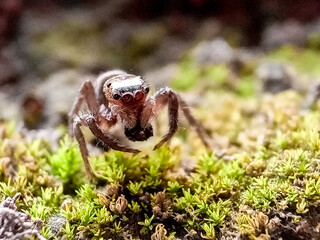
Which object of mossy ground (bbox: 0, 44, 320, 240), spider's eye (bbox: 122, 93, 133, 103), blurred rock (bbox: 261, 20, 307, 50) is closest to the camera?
mossy ground (bbox: 0, 44, 320, 240)

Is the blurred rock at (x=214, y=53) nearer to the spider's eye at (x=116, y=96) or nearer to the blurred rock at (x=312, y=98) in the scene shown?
the blurred rock at (x=312, y=98)

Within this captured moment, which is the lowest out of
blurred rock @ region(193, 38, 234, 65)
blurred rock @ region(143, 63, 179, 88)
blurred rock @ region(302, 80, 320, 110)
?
blurred rock @ region(302, 80, 320, 110)

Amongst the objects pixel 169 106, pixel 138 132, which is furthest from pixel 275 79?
pixel 138 132

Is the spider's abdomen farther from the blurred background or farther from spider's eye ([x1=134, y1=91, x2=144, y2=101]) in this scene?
the blurred background

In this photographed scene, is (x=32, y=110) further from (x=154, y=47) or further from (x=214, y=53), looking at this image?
(x=214, y=53)

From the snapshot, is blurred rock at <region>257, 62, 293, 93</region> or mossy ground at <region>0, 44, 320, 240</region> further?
blurred rock at <region>257, 62, 293, 93</region>

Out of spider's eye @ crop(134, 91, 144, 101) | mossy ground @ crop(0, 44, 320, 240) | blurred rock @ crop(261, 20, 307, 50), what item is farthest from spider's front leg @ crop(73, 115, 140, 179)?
blurred rock @ crop(261, 20, 307, 50)
